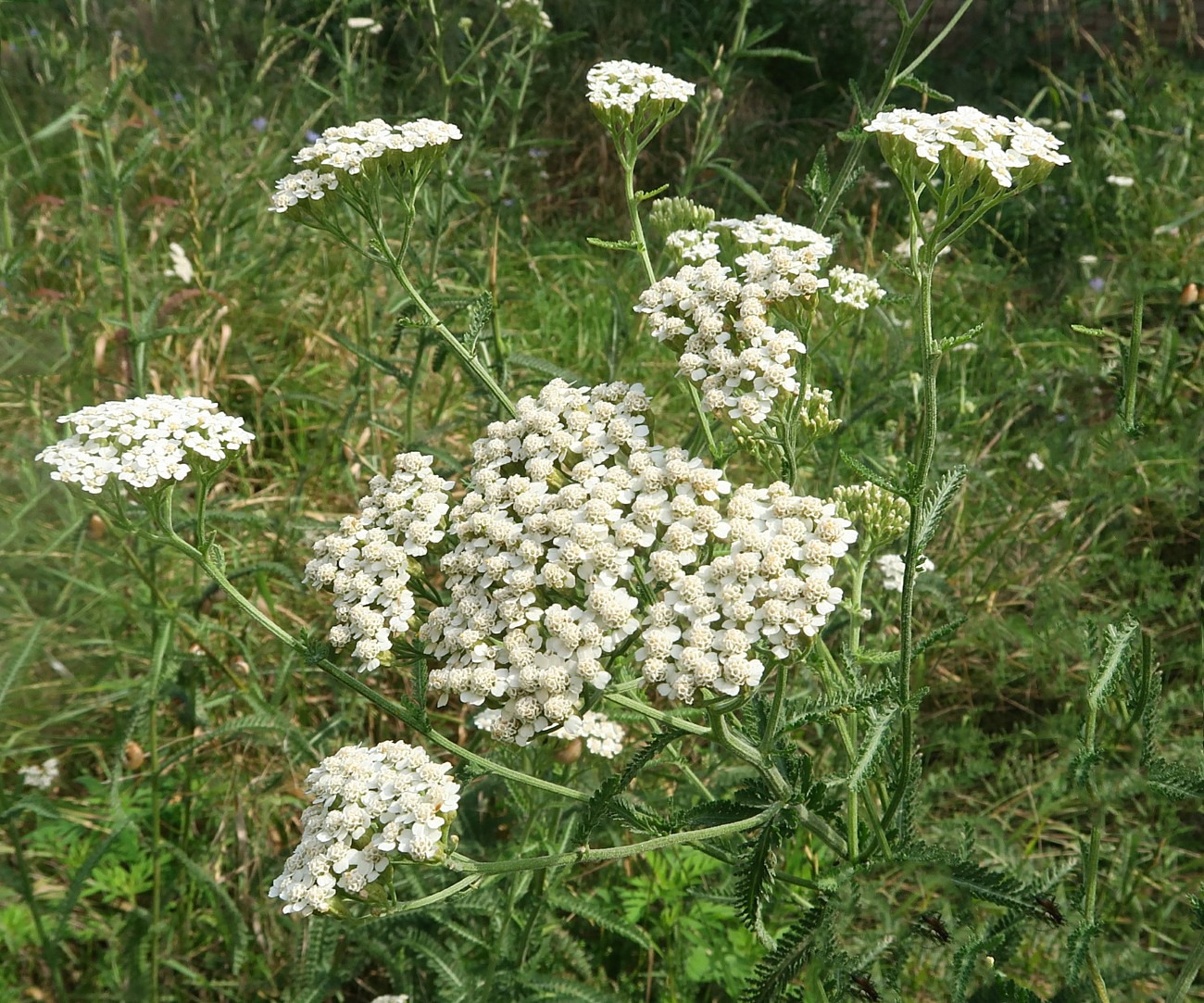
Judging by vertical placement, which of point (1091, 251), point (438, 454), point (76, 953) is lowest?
point (76, 953)

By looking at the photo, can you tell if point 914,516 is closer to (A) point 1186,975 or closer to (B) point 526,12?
(A) point 1186,975

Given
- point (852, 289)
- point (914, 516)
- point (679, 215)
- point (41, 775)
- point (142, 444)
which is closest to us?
point (914, 516)

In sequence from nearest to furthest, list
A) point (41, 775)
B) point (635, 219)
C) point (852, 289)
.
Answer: point (635, 219) → point (852, 289) → point (41, 775)

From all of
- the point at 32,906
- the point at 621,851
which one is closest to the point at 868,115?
the point at 621,851

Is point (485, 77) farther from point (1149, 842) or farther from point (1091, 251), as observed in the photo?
point (1149, 842)

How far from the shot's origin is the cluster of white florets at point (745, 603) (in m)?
1.68

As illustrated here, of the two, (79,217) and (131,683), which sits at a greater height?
(79,217)

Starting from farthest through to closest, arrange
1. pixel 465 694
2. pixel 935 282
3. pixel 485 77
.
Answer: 1. pixel 485 77
2. pixel 935 282
3. pixel 465 694

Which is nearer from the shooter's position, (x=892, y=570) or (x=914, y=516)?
(x=914, y=516)

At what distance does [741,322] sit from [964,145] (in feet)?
1.53

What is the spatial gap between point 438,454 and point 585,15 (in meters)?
5.72

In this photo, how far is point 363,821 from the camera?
1.79 metres

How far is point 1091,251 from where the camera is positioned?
235 inches

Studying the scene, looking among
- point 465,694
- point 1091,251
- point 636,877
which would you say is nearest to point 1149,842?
point 636,877
